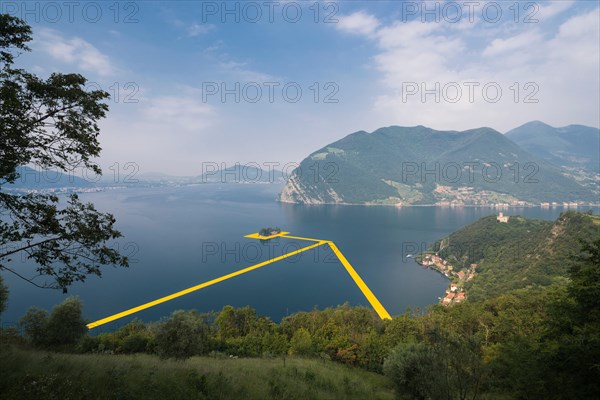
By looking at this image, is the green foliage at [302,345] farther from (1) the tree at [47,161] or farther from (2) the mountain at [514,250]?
(2) the mountain at [514,250]

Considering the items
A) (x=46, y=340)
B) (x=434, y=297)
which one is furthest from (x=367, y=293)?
(x=46, y=340)

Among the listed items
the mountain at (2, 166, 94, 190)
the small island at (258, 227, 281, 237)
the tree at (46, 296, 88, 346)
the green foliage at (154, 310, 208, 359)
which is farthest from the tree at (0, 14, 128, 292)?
the small island at (258, 227, 281, 237)

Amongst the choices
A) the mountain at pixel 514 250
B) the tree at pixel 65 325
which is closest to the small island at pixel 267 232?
the mountain at pixel 514 250

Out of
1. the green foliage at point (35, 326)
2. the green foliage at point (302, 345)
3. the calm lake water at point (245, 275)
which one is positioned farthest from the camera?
the calm lake water at point (245, 275)

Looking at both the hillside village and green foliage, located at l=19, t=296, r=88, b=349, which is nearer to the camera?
green foliage, located at l=19, t=296, r=88, b=349

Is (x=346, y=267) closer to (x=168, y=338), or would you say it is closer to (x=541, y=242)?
(x=541, y=242)

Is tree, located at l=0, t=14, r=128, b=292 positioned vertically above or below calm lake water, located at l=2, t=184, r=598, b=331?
above

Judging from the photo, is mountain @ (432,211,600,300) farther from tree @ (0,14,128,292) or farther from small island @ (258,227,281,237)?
small island @ (258,227,281,237)

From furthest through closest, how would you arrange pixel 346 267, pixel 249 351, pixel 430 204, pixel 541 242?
pixel 430 204
pixel 346 267
pixel 541 242
pixel 249 351
